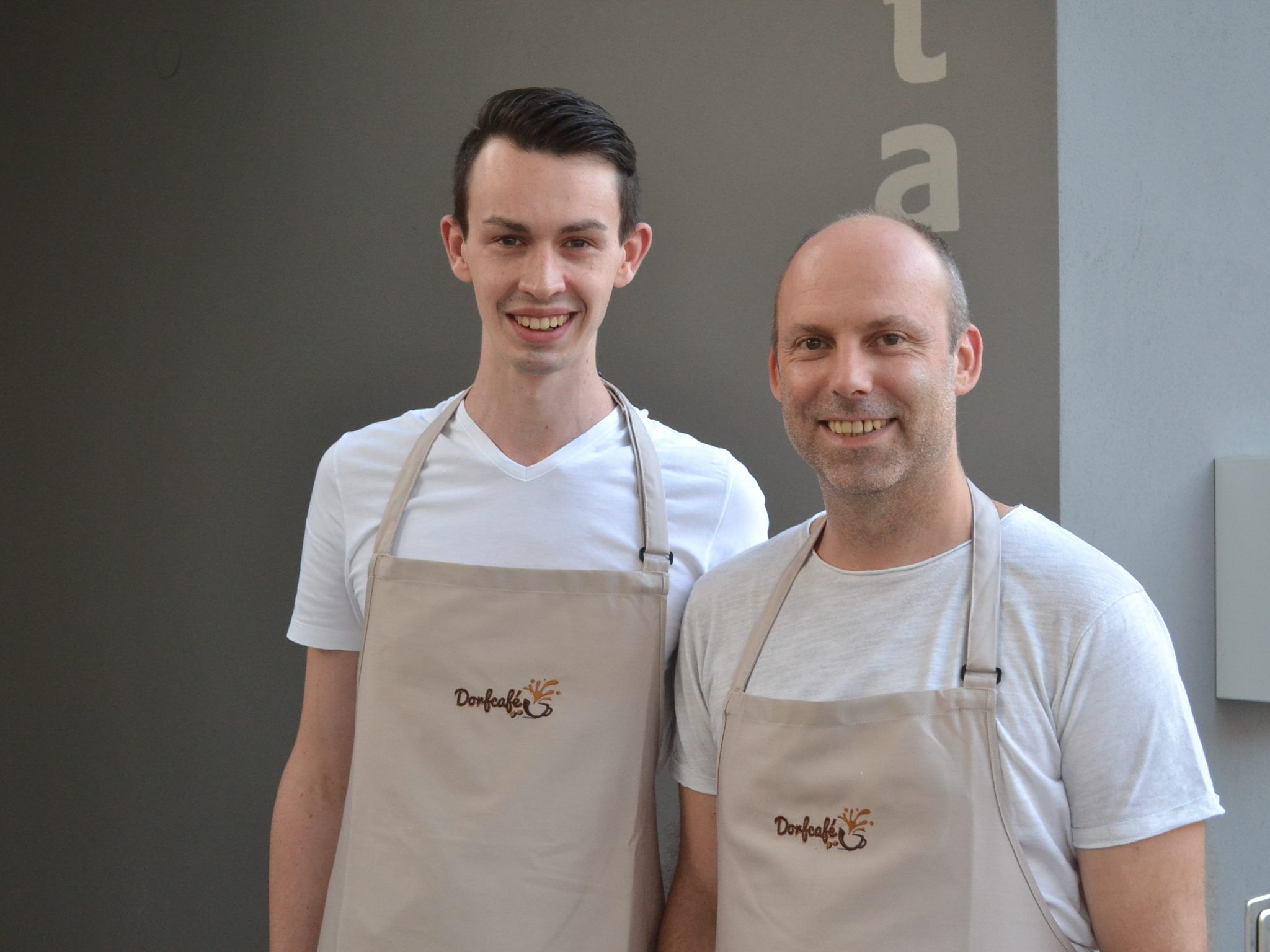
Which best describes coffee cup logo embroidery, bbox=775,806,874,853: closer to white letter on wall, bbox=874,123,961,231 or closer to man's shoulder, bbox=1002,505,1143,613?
man's shoulder, bbox=1002,505,1143,613

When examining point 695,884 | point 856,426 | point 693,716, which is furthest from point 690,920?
point 856,426

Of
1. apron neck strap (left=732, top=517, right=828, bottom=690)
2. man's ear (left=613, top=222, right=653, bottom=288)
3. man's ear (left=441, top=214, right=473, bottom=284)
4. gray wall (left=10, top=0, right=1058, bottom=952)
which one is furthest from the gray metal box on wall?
man's ear (left=441, top=214, right=473, bottom=284)

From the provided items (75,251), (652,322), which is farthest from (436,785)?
(75,251)

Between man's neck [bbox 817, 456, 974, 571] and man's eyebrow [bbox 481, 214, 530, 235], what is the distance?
503mm

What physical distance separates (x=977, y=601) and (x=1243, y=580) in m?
0.83

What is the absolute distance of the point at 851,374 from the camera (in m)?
1.21

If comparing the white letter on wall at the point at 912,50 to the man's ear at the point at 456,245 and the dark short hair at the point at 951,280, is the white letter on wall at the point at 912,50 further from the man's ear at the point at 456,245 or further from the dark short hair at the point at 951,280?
the man's ear at the point at 456,245

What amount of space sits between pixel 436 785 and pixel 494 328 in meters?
0.56

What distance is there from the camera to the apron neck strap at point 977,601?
1.14 meters

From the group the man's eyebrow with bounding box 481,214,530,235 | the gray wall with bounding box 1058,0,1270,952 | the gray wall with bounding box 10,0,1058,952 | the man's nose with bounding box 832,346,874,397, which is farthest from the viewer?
the gray wall with bounding box 10,0,1058,952

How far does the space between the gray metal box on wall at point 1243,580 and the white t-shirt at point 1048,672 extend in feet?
2.33

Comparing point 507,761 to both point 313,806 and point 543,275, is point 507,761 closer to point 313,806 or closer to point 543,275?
point 313,806

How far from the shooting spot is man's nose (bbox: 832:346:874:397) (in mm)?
1202

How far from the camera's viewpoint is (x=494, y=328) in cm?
150
